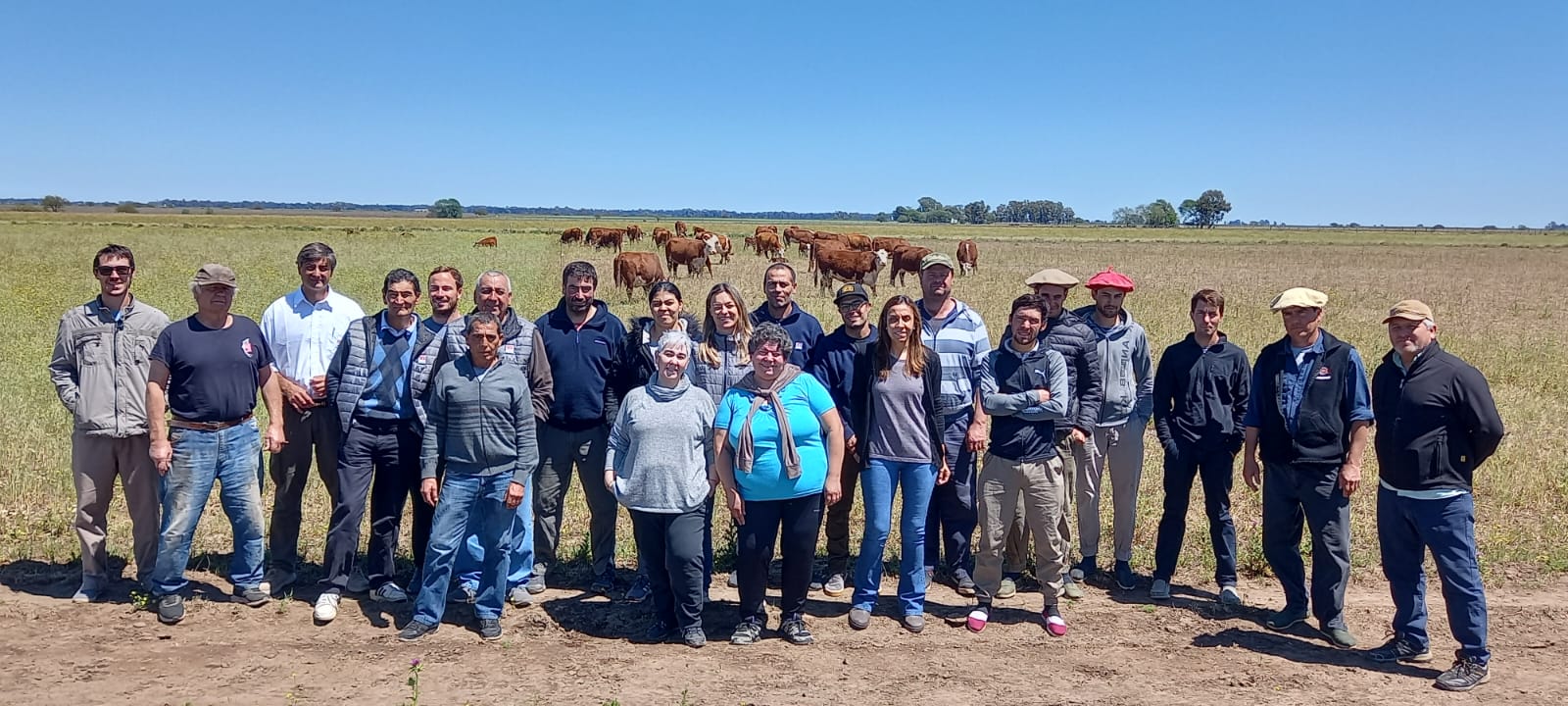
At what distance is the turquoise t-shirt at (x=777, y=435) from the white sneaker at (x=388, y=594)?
206 centimetres

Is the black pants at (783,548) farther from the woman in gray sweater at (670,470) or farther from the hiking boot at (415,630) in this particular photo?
the hiking boot at (415,630)

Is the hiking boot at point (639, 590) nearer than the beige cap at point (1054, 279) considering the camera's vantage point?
Yes

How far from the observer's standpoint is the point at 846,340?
17.3ft

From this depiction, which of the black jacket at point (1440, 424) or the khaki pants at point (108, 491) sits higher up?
the black jacket at point (1440, 424)

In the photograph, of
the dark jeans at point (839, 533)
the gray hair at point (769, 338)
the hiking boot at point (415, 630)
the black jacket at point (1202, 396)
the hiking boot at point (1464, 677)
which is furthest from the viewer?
the dark jeans at point (839, 533)

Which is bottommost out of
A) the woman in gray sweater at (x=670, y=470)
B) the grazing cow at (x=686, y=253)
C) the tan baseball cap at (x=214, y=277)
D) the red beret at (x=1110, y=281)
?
the woman in gray sweater at (x=670, y=470)

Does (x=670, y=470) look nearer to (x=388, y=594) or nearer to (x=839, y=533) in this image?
(x=839, y=533)

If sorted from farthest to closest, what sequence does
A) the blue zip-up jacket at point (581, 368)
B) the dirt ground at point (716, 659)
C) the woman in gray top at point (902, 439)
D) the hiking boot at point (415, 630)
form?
the blue zip-up jacket at point (581, 368)
the woman in gray top at point (902, 439)
the hiking boot at point (415, 630)
the dirt ground at point (716, 659)

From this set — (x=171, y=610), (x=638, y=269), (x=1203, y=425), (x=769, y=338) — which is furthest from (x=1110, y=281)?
(x=638, y=269)

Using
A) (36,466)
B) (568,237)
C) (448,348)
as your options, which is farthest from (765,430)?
(568,237)

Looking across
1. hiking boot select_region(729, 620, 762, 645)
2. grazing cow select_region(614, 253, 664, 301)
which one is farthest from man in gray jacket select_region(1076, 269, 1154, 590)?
grazing cow select_region(614, 253, 664, 301)

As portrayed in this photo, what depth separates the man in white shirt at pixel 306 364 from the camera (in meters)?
5.32

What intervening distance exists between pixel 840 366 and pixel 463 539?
7.14 feet

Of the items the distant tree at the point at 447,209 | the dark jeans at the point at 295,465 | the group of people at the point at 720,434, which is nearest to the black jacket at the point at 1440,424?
the group of people at the point at 720,434
